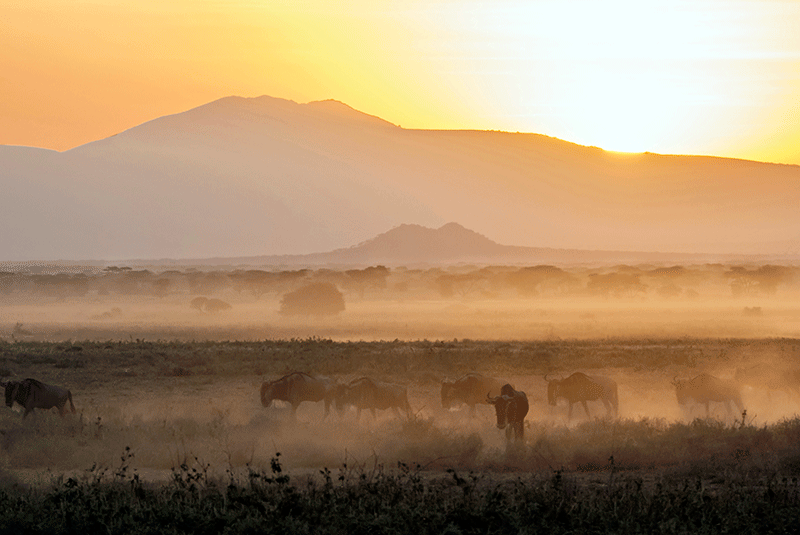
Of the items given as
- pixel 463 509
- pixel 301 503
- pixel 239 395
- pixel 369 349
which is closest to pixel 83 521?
pixel 301 503

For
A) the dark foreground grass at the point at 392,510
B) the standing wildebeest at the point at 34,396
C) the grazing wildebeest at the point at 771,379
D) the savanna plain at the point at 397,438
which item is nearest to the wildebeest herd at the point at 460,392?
the savanna plain at the point at 397,438

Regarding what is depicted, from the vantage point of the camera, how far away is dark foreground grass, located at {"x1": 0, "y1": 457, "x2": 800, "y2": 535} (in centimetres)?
1051

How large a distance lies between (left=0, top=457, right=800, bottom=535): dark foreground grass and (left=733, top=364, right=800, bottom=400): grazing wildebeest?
1289 cm

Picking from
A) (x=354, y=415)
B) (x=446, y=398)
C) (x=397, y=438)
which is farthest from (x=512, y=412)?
(x=354, y=415)

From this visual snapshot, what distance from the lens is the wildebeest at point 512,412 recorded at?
54.6 feet

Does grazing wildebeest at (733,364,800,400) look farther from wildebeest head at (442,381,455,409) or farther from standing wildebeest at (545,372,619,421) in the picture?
wildebeest head at (442,381,455,409)

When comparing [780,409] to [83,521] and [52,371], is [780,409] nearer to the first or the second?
[83,521]

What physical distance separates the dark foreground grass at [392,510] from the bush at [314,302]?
46231mm

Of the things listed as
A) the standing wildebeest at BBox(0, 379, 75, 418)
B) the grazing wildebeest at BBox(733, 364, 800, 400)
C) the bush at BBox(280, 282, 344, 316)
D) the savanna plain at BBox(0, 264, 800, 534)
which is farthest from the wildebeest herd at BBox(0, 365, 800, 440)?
the bush at BBox(280, 282, 344, 316)

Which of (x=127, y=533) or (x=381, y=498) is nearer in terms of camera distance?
(x=127, y=533)

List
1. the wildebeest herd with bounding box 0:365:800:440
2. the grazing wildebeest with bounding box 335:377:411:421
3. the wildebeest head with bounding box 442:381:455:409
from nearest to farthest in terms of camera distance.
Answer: the wildebeest herd with bounding box 0:365:800:440
the grazing wildebeest with bounding box 335:377:411:421
the wildebeest head with bounding box 442:381:455:409

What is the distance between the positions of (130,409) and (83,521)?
10942 millimetres

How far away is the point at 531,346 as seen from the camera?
111 feet

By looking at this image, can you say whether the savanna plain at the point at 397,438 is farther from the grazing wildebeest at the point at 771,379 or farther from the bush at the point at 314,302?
the bush at the point at 314,302
